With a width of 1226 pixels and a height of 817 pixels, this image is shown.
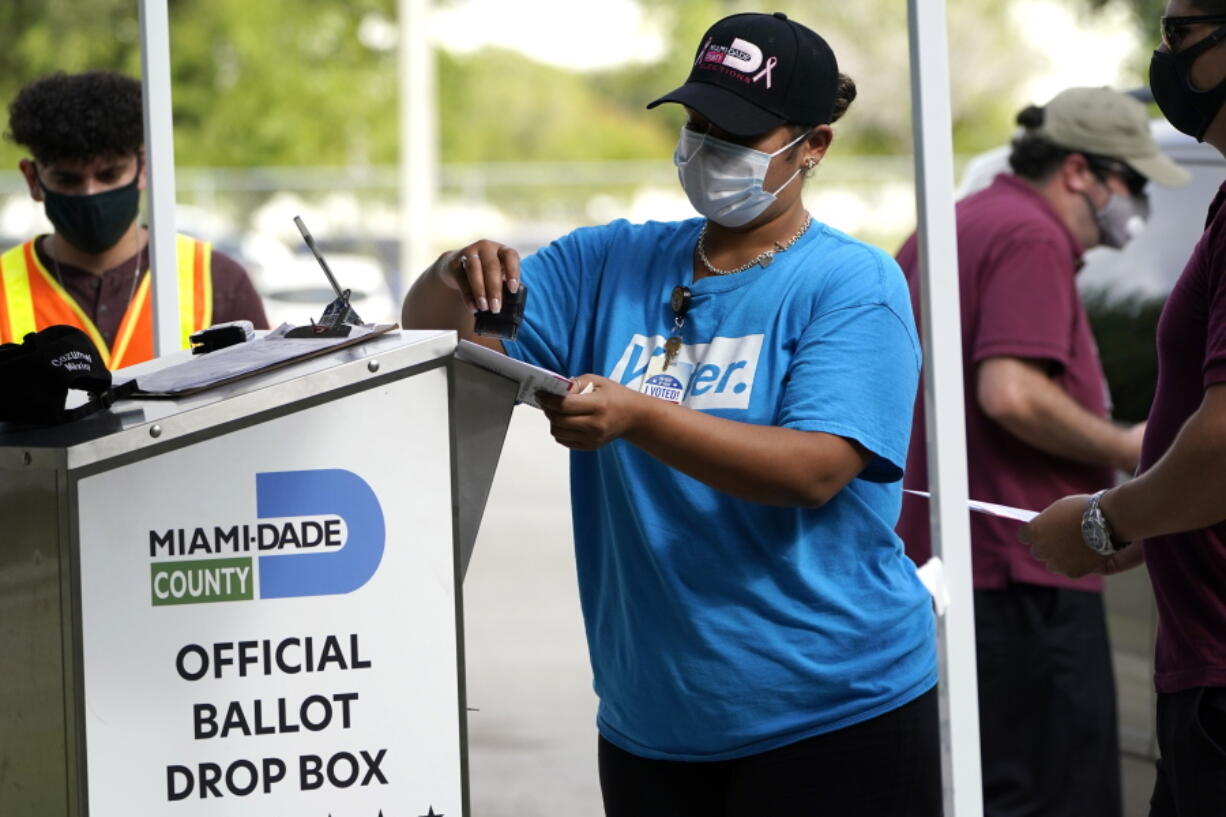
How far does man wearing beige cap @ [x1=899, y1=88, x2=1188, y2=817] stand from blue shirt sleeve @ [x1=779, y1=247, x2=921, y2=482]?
157 cm

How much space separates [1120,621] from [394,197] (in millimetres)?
20688

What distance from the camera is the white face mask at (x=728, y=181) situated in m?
2.37

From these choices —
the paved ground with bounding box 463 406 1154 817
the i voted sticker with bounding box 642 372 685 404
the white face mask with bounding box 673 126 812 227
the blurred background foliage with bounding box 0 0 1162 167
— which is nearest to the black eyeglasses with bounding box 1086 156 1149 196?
the paved ground with bounding box 463 406 1154 817

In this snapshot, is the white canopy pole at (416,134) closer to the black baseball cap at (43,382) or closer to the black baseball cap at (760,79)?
the black baseball cap at (760,79)

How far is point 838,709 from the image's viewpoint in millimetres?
2283

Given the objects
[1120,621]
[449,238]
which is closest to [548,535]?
[1120,621]

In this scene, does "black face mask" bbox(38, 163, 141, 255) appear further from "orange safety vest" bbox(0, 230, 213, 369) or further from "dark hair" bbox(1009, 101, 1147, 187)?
"dark hair" bbox(1009, 101, 1147, 187)

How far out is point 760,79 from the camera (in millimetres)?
2354

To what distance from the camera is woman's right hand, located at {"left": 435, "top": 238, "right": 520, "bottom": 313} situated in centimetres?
223

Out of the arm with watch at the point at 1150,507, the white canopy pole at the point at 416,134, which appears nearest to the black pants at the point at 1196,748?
the arm with watch at the point at 1150,507

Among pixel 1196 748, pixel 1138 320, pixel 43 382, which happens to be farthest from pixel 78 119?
pixel 1138 320

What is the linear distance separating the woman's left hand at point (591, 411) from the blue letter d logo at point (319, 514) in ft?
0.81

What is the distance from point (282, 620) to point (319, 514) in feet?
0.43

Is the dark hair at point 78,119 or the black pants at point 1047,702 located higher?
the dark hair at point 78,119
